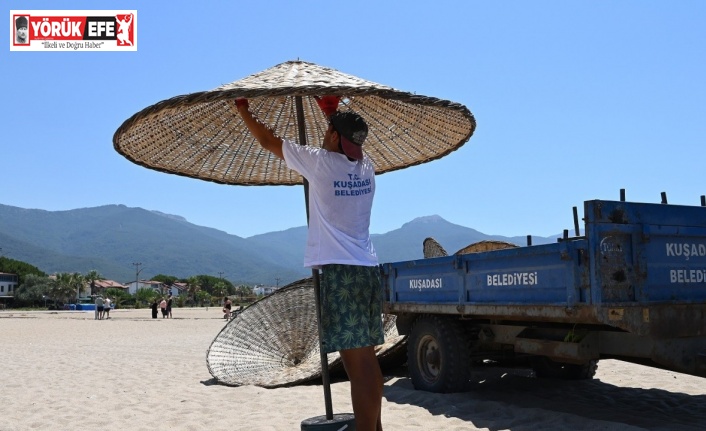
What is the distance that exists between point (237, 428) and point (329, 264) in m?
2.68

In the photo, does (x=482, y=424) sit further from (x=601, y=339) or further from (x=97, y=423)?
(x=97, y=423)

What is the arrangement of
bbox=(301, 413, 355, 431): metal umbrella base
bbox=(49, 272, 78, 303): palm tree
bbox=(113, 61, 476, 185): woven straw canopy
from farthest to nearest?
bbox=(49, 272, 78, 303): palm tree, bbox=(113, 61, 476, 185): woven straw canopy, bbox=(301, 413, 355, 431): metal umbrella base

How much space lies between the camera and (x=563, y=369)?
7.68m

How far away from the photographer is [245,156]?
452cm

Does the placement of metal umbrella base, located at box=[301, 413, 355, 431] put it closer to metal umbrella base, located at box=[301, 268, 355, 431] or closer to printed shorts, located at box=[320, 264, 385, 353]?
metal umbrella base, located at box=[301, 268, 355, 431]

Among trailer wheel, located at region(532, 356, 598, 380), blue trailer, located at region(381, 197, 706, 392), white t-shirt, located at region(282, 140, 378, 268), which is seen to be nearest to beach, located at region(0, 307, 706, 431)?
trailer wheel, located at region(532, 356, 598, 380)

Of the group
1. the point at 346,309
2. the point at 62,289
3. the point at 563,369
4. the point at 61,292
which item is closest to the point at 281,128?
the point at 346,309

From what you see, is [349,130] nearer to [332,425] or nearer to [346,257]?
[346,257]

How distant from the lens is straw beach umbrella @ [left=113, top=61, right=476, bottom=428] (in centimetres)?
346

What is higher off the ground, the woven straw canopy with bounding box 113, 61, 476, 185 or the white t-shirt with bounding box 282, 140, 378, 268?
the woven straw canopy with bounding box 113, 61, 476, 185

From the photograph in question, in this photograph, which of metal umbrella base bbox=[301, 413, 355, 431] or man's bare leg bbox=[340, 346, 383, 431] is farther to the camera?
metal umbrella base bbox=[301, 413, 355, 431]

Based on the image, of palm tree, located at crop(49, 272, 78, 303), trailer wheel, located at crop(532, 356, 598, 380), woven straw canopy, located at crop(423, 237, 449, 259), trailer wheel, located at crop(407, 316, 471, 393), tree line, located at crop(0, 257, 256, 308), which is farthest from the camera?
palm tree, located at crop(49, 272, 78, 303)

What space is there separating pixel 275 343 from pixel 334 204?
6.36m

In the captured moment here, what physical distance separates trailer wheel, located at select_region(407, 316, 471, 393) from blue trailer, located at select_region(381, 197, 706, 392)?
1cm
